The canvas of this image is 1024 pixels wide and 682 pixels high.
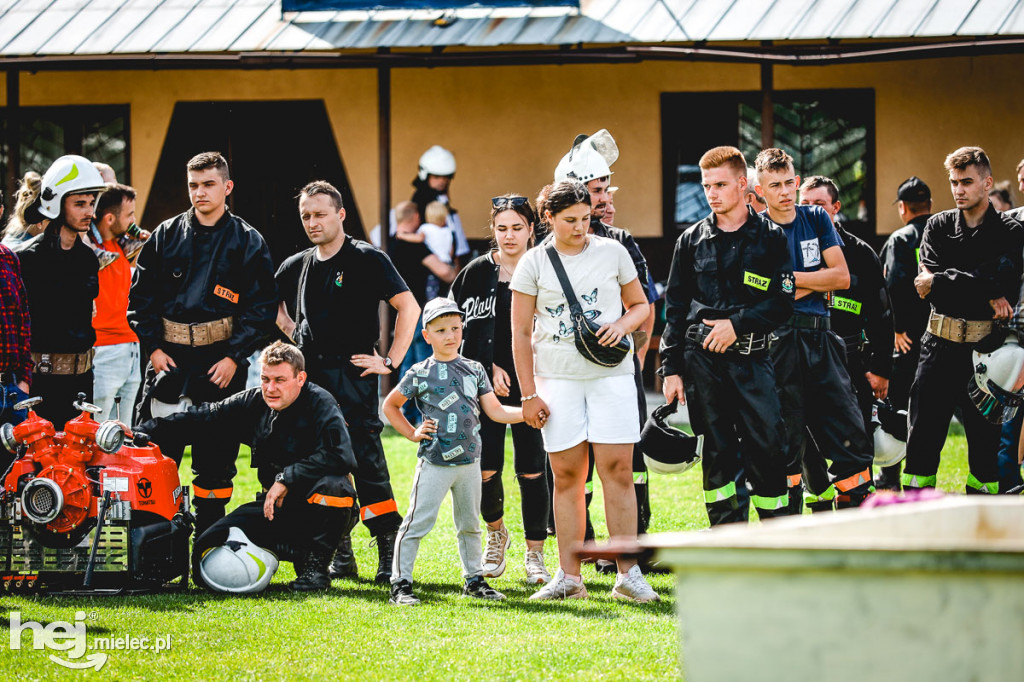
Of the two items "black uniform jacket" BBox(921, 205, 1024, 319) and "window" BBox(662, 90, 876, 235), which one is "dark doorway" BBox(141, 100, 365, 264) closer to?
"window" BBox(662, 90, 876, 235)

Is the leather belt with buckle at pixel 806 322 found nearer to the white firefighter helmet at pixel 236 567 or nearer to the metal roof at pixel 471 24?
the white firefighter helmet at pixel 236 567

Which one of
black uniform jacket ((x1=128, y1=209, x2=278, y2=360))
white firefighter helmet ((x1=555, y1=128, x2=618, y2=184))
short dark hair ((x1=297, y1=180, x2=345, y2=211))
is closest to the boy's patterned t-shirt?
short dark hair ((x1=297, y1=180, x2=345, y2=211))

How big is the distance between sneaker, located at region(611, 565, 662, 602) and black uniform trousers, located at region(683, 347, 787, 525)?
653 millimetres

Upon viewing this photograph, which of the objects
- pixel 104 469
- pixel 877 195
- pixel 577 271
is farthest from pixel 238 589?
pixel 877 195

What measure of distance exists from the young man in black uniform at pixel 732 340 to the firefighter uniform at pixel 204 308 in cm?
236

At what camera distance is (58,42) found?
14070 mm

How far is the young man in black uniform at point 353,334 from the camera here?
7.09 m

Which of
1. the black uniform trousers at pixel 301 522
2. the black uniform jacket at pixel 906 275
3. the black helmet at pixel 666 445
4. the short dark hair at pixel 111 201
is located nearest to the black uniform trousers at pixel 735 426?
the black helmet at pixel 666 445

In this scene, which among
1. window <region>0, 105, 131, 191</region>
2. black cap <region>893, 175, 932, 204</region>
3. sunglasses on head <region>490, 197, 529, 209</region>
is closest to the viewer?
sunglasses on head <region>490, 197, 529, 209</region>

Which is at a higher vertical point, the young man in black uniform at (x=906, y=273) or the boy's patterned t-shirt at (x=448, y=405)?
the young man in black uniform at (x=906, y=273)

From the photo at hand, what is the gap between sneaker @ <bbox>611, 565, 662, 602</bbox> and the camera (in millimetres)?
6156

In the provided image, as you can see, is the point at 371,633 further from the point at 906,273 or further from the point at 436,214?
the point at 436,214

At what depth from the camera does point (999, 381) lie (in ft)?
25.0

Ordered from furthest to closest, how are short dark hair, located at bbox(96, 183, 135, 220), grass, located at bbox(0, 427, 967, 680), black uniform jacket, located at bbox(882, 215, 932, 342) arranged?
short dark hair, located at bbox(96, 183, 135, 220) < black uniform jacket, located at bbox(882, 215, 932, 342) < grass, located at bbox(0, 427, 967, 680)
